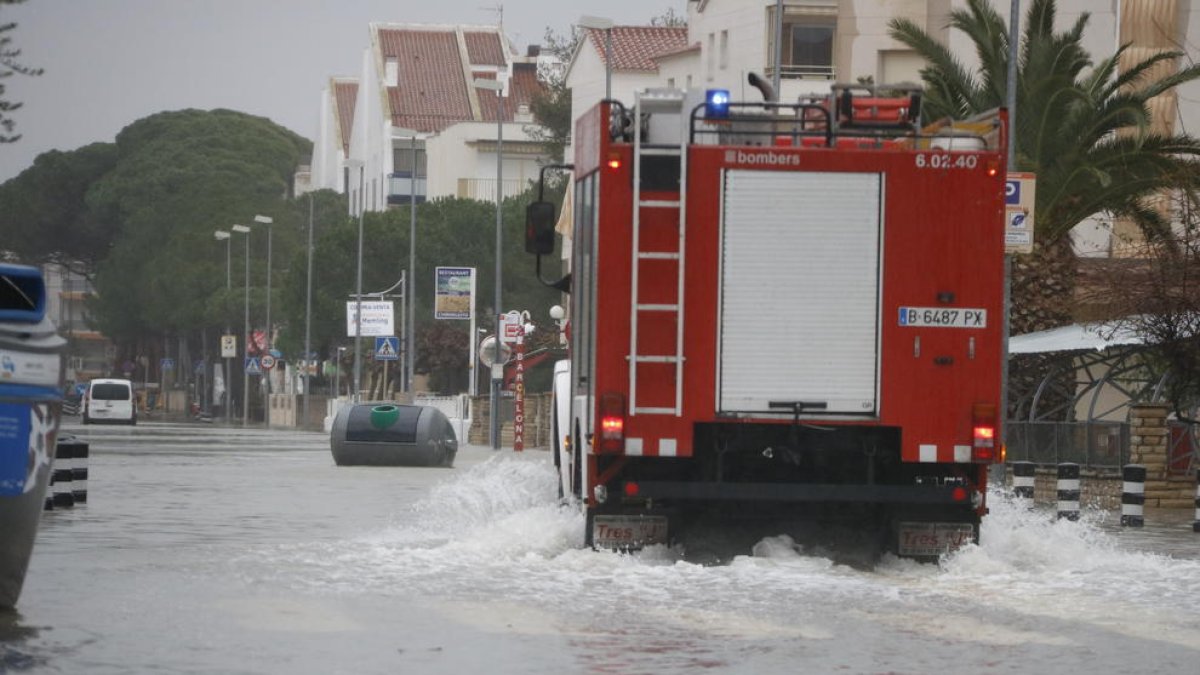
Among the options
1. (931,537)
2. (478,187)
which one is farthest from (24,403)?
(478,187)

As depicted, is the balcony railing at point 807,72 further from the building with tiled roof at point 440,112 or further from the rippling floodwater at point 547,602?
the rippling floodwater at point 547,602

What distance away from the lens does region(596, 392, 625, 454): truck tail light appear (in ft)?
51.2

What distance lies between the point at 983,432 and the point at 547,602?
3500 mm

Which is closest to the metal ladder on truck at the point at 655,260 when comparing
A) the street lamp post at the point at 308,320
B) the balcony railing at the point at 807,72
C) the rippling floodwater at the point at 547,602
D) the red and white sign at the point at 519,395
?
the rippling floodwater at the point at 547,602

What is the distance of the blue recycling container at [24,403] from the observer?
11.5 m

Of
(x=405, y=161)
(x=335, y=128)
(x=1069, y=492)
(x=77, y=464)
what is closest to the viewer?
(x=1069, y=492)

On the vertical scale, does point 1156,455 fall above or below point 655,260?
below

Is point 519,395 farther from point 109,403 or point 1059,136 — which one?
point 109,403

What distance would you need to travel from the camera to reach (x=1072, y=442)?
1276 inches

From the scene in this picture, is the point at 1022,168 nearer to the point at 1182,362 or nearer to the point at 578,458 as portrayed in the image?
the point at 1182,362

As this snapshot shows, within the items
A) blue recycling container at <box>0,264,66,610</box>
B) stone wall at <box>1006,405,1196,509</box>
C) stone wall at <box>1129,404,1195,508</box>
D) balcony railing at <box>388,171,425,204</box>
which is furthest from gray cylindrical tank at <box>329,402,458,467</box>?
balcony railing at <box>388,171,425,204</box>

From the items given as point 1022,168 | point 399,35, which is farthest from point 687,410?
point 399,35

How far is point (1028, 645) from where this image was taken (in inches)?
476

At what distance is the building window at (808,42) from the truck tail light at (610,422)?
5277cm
